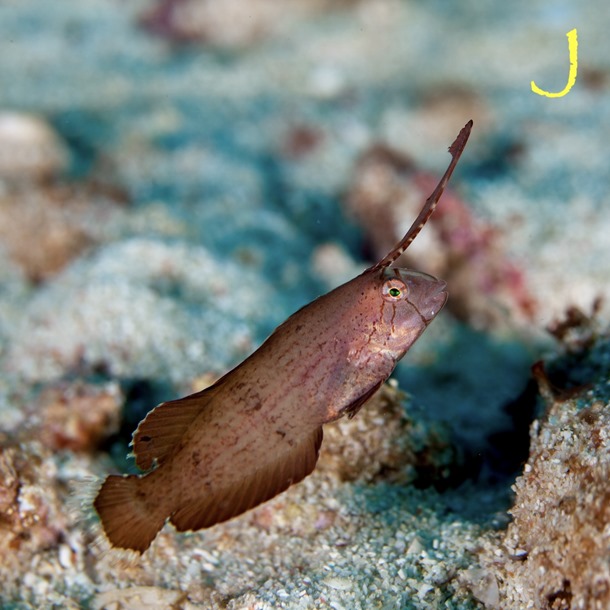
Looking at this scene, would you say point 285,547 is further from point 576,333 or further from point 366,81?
point 366,81

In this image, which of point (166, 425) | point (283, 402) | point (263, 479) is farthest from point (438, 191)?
point (166, 425)

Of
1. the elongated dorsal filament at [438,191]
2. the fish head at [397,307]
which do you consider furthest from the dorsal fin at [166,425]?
the elongated dorsal filament at [438,191]

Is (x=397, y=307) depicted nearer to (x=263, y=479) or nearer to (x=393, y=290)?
(x=393, y=290)

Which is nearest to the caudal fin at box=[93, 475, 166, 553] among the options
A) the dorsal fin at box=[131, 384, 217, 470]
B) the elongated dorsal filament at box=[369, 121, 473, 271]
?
the dorsal fin at box=[131, 384, 217, 470]

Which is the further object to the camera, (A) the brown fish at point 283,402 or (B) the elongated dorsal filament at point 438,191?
(A) the brown fish at point 283,402

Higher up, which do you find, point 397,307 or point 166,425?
point 397,307

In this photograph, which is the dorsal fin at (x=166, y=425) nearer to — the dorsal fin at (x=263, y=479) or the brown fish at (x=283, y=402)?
the brown fish at (x=283, y=402)

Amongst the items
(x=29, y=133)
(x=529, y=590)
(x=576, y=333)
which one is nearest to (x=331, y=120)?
(x=29, y=133)
